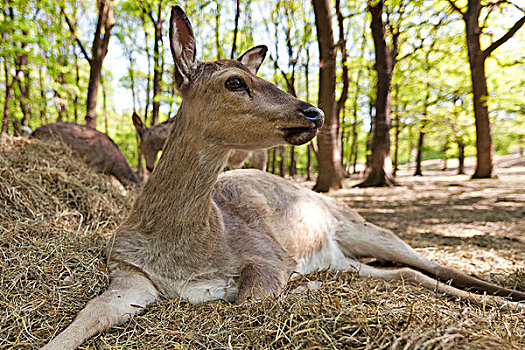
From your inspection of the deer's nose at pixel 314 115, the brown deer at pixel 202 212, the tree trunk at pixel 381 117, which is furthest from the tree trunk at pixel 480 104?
the deer's nose at pixel 314 115

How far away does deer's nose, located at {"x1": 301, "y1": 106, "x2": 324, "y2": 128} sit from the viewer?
1966mm

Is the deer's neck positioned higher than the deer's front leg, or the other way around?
the deer's neck

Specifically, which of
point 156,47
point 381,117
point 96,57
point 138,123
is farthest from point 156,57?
point 381,117

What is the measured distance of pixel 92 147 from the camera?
602cm

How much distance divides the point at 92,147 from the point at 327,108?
678cm

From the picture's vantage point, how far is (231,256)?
2244 millimetres

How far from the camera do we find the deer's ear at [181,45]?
2.17 meters

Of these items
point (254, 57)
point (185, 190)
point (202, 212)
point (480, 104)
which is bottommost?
point (202, 212)

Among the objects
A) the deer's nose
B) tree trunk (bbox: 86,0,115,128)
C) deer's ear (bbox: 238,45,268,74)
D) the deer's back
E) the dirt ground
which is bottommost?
the dirt ground

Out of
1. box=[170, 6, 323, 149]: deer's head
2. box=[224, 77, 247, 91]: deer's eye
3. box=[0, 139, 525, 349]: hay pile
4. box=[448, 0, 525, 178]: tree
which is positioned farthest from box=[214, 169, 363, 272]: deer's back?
box=[448, 0, 525, 178]: tree

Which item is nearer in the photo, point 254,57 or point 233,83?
point 233,83

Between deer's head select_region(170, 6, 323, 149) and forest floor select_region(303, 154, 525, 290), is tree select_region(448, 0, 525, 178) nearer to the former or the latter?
forest floor select_region(303, 154, 525, 290)

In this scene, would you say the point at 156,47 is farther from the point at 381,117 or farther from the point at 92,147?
the point at 381,117

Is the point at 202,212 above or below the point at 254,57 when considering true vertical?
below
